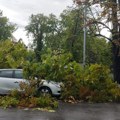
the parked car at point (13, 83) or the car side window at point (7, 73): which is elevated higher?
the car side window at point (7, 73)

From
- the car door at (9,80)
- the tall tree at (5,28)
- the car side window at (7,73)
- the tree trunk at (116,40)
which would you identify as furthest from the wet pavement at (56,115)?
the tall tree at (5,28)

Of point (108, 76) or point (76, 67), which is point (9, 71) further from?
point (108, 76)

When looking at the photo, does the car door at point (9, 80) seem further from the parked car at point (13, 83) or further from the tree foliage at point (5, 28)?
the tree foliage at point (5, 28)

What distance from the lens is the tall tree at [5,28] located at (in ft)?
262

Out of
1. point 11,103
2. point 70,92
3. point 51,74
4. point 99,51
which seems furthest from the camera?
point 99,51

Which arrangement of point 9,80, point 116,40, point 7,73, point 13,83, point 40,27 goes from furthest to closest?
point 40,27, point 116,40, point 7,73, point 9,80, point 13,83

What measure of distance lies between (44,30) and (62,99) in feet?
179

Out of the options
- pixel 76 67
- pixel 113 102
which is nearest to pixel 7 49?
pixel 76 67

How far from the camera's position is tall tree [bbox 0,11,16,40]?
79938 mm

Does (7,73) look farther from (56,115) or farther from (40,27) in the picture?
(40,27)

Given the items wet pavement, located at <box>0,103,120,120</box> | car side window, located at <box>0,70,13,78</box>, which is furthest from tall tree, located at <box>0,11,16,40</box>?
wet pavement, located at <box>0,103,120,120</box>

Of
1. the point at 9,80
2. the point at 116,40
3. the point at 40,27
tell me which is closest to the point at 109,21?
the point at 116,40

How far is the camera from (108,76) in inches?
899

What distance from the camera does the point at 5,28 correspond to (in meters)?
81.9
